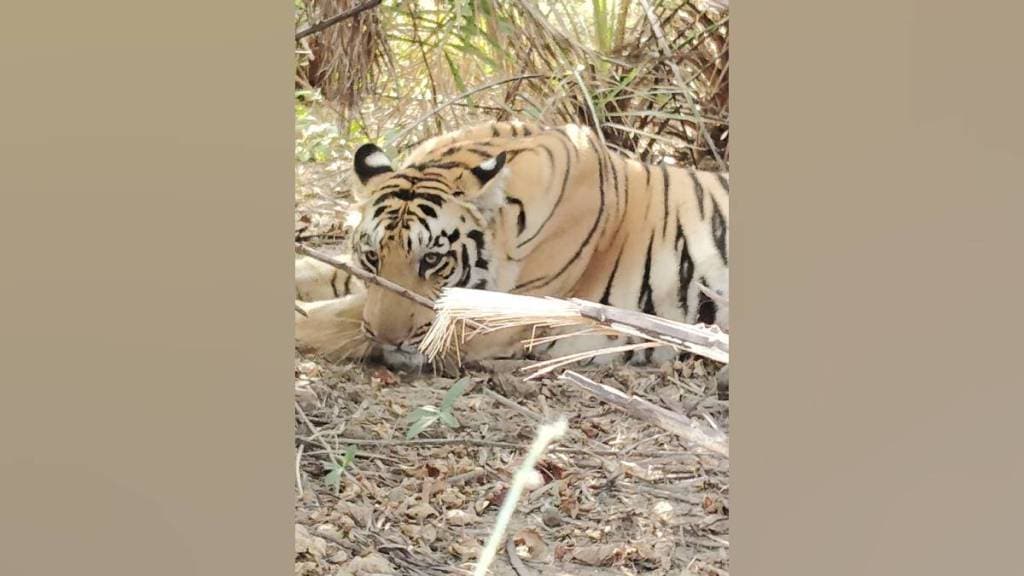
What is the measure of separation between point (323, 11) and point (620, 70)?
A: 2.09ft

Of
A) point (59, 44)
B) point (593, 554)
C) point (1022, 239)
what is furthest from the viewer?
point (593, 554)

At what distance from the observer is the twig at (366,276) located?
204 centimetres

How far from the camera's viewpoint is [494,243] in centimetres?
207

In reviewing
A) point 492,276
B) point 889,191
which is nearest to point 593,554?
point 492,276

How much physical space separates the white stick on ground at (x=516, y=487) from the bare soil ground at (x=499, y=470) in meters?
0.01

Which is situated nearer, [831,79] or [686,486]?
[831,79]

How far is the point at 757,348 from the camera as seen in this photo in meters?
1.54

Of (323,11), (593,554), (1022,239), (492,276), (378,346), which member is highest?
(323,11)

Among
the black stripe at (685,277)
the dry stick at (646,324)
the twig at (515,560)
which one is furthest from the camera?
the black stripe at (685,277)

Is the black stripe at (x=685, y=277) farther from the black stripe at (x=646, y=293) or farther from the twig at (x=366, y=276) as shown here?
the twig at (x=366, y=276)

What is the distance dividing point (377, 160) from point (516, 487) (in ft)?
2.42

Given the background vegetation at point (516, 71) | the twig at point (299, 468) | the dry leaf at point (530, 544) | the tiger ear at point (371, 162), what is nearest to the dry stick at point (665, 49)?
the background vegetation at point (516, 71)

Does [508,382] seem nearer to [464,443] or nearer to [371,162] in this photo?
[464,443]

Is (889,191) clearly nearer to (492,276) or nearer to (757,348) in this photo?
(757,348)
